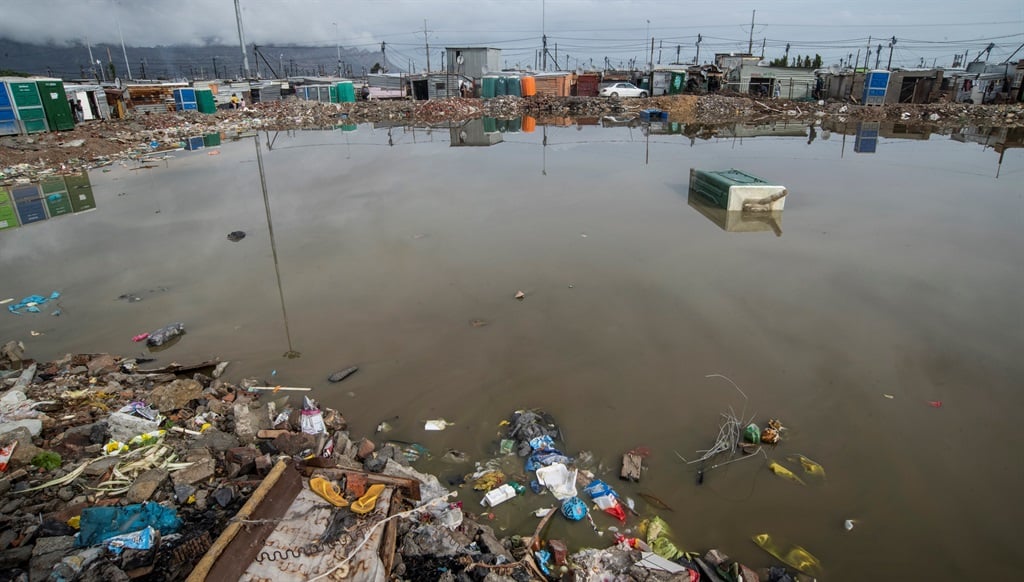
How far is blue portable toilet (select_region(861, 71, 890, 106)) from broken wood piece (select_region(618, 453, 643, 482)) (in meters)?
39.7

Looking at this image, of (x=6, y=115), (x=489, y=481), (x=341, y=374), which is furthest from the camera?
(x=6, y=115)

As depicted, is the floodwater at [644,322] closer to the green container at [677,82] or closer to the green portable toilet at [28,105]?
the green portable toilet at [28,105]

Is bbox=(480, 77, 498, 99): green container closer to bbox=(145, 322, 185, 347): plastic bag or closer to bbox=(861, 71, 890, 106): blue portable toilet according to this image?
bbox=(861, 71, 890, 106): blue portable toilet

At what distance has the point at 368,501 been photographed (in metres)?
3.75

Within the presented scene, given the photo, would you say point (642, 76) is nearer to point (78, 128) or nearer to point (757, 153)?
point (757, 153)

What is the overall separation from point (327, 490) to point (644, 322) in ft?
15.7

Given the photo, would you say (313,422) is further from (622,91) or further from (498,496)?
(622,91)

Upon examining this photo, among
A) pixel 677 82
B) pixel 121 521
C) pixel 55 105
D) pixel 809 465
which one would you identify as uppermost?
pixel 677 82

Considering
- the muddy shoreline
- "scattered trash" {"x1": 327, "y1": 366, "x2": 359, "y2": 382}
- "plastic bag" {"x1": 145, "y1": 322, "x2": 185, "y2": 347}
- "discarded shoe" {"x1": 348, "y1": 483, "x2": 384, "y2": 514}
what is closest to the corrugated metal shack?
the muddy shoreline

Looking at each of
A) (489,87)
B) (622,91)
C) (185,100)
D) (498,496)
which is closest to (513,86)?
(489,87)

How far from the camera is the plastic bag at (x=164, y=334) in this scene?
6.83 metres

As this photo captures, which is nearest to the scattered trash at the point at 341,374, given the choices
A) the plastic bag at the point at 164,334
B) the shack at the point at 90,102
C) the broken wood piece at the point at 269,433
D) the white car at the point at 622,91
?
the broken wood piece at the point at 269,433

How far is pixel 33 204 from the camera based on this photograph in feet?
42.9

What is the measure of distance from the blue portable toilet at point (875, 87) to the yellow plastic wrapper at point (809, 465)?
3887cm
